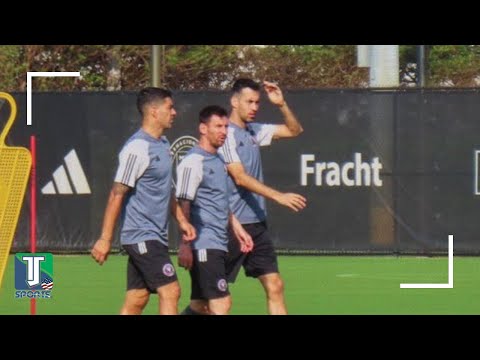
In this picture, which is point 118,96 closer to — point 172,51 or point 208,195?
point 208,195

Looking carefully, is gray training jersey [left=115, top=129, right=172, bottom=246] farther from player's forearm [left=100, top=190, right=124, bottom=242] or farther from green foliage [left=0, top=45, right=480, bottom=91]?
green foliage [left=0, top=45, right=480, bottom=91]

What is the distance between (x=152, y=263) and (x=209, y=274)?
22.0 inches

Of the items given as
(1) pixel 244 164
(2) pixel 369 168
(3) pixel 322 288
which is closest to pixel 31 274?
(1) pixel 244 164

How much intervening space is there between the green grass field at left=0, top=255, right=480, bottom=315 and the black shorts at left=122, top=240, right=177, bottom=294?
2296mm

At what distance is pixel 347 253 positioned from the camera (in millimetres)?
20984

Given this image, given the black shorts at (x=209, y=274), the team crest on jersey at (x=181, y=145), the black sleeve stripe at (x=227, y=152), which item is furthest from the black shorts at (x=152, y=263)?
the team crest on jersey at (x=181, y=145)

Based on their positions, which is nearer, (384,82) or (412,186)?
(412,186)

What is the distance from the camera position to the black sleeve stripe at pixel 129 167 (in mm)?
11906

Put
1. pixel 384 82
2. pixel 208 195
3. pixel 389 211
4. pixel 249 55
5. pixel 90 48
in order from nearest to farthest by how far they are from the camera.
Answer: pixel 208 195 → pixel 389 211 → pixel 384 82 → pixel 90 48 → pixel 249 55

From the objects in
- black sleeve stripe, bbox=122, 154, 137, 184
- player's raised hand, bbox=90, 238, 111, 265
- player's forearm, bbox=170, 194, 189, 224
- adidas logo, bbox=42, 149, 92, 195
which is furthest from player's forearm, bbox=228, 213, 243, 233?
adidas logo, bbox=42, 149, 92, 195

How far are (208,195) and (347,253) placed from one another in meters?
8.87

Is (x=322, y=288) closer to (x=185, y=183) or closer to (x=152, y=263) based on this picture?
(x=185, y=183)

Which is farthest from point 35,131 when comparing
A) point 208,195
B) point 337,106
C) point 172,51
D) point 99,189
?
point 172,51

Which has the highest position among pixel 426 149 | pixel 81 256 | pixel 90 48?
pixel 90 48
